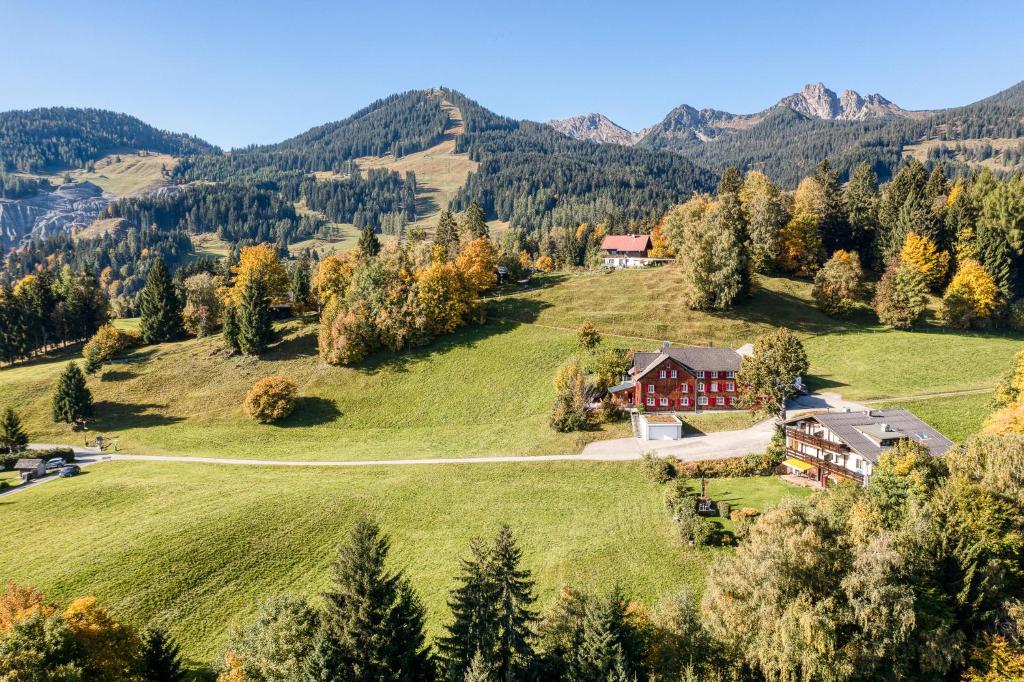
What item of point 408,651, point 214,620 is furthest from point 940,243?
point 214,620

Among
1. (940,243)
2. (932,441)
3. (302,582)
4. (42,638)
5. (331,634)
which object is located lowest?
(302,582)

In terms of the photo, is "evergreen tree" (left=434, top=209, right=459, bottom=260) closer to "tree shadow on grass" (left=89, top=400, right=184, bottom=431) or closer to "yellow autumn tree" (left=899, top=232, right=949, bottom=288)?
"tree shadow on grass" (left=89, top=400, right=184, bottom=431)

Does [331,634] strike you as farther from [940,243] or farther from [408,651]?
[940,243]

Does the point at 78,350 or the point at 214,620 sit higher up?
the point at 78,350

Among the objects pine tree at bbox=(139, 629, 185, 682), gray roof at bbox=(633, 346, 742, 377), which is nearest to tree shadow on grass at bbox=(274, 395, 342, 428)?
gray roof at bbox=(633, 346, 742, 377)

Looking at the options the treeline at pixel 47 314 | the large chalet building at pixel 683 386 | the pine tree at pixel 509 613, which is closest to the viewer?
the pine tree at pixel 509 613

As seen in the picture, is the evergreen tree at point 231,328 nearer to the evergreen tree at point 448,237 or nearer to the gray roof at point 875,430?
the evergreen tree at point 448,237

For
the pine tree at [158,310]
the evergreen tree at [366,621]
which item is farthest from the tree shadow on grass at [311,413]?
the evergreen tree at [366,621]

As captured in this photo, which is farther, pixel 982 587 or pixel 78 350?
pixel 78 350
